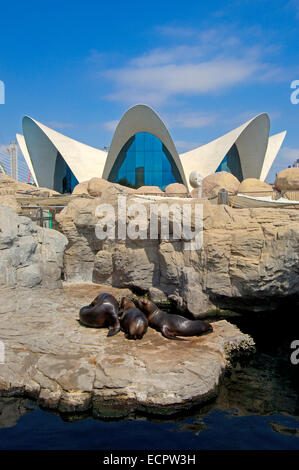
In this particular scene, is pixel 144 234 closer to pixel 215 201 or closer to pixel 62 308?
pixel 215 201

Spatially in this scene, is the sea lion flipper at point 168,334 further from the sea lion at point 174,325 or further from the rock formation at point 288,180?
the rock formation at point 288,180

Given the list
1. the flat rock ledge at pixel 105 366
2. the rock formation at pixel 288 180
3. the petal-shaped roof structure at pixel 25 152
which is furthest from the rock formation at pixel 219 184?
the petal-shaped roof structure at pixel 25 152

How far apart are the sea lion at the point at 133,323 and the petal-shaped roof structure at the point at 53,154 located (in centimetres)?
2339

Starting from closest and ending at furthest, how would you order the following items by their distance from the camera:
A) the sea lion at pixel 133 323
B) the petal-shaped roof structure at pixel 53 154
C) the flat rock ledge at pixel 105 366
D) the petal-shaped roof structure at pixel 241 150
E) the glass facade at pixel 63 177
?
1. the flat rock ledge at pixel 105 366
2. the sea lion at pixel 133 323
3. the petal-shaped roof structure at pixel 241 150
4. the petal-shaped roof structure at pixel 53 154
5. the glass facade at pixel 63 177

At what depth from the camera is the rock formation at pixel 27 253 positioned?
932 cm

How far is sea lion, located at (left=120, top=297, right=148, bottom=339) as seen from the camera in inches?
274

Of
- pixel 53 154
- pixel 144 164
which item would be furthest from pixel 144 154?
pixel 53 154

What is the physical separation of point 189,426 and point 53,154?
102 feet

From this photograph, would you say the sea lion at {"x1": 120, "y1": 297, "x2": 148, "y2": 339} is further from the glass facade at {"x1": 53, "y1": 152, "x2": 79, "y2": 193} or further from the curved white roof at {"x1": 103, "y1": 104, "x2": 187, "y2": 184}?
the glass facade at {"x1": 53, "y1": 152, "x2": 79, "y2": 193}

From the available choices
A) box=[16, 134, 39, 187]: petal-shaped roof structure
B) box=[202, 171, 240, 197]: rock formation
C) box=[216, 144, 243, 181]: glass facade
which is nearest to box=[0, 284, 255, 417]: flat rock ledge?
box=[202, 171, 240, 197]: rock formation

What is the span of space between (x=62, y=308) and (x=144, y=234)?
350 centimetres

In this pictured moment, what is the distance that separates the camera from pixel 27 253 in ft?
32.7
